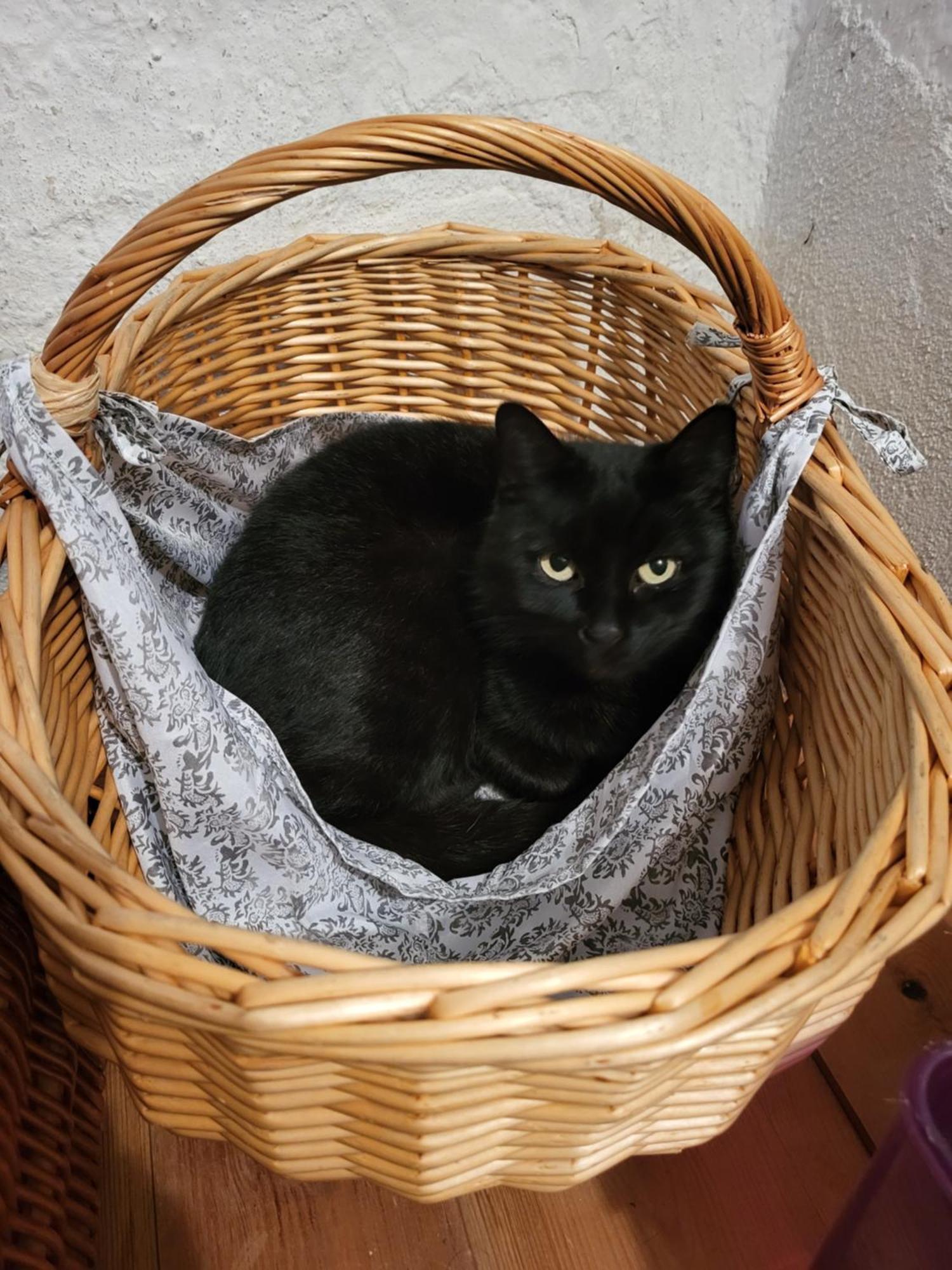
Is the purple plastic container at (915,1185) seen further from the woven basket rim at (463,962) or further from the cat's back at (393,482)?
the cat's back at (393,482)

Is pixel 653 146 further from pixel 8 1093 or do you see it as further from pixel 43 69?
pixel 8 1093

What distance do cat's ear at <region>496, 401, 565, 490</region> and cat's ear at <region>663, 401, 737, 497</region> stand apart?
11cm

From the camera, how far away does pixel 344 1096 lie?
508 millimetres

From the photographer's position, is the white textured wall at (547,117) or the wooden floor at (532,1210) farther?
the white textured wall at (547,117)

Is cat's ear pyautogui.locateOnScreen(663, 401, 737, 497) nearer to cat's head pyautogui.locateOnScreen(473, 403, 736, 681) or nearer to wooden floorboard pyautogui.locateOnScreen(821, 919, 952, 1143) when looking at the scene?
cat's head pyautogui.locateOnScreen(473, 403, 736, 681)

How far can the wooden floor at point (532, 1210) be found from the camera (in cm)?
77

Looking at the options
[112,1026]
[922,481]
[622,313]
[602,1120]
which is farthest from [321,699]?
[922,481]

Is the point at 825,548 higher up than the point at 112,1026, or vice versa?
the point at 825,548

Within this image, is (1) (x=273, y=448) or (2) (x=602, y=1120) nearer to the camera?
(2) (x=602, y=1120)

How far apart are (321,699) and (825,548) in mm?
496

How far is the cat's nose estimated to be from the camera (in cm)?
85

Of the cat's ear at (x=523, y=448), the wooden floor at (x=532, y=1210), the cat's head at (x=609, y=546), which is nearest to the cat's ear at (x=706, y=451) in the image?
the cat's head at (x=609, y=546)

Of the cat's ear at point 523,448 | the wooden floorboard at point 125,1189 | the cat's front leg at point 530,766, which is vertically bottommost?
the wooden floorboard at point 125,1189

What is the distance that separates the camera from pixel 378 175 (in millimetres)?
777
